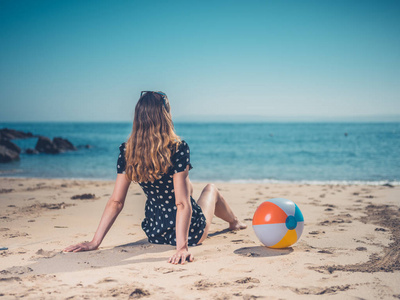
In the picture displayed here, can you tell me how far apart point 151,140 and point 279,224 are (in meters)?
1.65

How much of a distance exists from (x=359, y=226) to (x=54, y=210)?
4963 millimetres

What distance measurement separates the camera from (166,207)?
12.6 feet

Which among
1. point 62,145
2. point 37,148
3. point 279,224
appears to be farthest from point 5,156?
point 279,224

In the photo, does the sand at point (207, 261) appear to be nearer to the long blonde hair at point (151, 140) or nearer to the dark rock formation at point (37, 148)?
the long blonde hair at point (151, 140)

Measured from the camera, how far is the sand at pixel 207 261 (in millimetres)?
2746

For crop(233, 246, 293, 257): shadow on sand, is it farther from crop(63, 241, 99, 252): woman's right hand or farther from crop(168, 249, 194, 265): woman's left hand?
crop(63, 241, 99, 252): woman's right hand

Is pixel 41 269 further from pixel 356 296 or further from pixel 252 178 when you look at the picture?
pixel 252 178

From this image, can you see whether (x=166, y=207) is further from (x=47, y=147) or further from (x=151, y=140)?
(x=47, y=147)

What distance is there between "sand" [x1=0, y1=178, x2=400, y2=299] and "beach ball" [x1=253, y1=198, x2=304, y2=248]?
0.44 feet

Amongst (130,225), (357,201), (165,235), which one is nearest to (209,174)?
(357,201)

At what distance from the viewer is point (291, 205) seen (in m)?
3.91

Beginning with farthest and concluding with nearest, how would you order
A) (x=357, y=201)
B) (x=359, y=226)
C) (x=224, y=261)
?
(x=357, y=201)
(x=359, y=226)
(x=224, y=261)

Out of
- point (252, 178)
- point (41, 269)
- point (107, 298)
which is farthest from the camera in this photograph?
point (252, 178)

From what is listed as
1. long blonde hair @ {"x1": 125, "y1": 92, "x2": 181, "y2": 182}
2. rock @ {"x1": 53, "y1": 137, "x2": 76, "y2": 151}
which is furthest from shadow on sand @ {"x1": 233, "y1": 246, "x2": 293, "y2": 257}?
rock @ {"x1": 53, "y1": 137, "x2": 76, "y2": 151}
